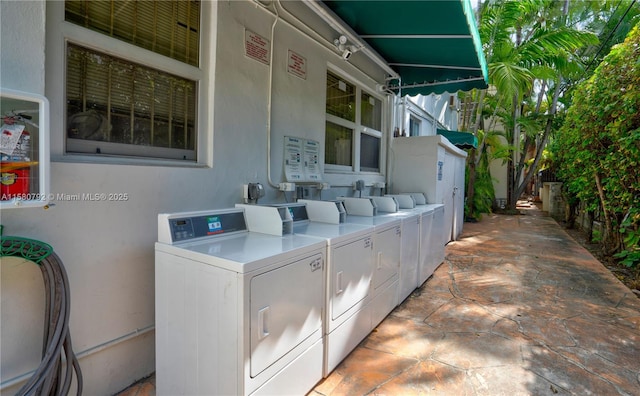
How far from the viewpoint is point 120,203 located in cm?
181

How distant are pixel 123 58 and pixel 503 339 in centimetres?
332

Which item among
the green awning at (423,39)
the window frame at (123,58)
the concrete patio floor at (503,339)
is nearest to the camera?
the window frame at (123,58)

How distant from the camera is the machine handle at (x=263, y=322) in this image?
146 centimetres

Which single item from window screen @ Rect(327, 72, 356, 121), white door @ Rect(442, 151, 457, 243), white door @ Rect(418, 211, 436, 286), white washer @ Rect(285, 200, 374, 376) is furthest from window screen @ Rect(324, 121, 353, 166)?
white door @ Rect(442, 151, 457, 243)

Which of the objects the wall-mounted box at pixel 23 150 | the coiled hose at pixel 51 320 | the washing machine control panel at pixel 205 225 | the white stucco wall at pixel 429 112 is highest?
the white stucco wall at pixel 429 112

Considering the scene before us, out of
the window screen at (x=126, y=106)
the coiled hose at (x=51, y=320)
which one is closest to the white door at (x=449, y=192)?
the window screen at (x=126, y=106)

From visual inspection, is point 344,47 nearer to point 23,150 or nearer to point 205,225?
point 205,225

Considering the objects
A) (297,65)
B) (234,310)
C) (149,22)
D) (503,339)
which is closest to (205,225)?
(234,310)

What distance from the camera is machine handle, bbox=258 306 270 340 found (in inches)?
57.5

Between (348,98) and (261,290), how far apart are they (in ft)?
11.1

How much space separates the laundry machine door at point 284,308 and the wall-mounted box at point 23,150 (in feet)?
3.37

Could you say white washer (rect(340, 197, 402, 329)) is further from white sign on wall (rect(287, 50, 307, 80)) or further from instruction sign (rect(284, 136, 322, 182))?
white sign on wall (rect(287, 50, 307, 80))

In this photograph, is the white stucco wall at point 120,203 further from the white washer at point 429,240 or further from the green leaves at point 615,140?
the green leaves at point 615,140

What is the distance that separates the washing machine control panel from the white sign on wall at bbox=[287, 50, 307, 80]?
1626 millimetres
